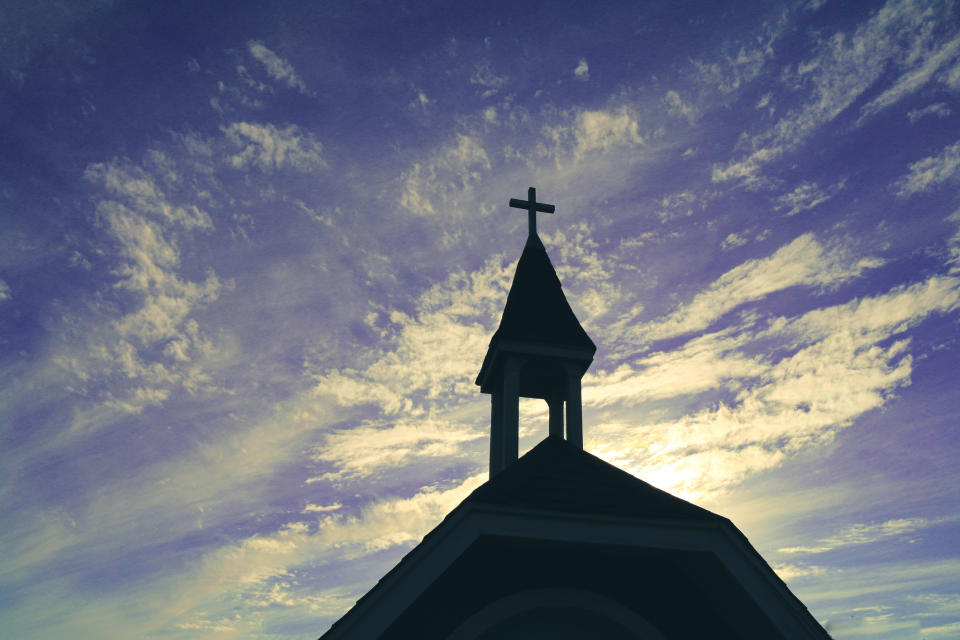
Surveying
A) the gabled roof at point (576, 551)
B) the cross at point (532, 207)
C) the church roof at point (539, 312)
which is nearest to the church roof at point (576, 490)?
the gabled roof at point (576, 551)

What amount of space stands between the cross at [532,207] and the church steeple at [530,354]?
131 cm

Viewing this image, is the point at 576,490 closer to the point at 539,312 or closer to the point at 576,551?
the point at 576,551

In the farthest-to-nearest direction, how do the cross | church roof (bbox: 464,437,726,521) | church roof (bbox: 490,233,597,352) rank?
the cross, church roof (bbox: 490,233,597,352), church roof (bbox: 464,437,726,521)

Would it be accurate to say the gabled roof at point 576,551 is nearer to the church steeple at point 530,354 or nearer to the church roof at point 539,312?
the church steeple at point 530,354

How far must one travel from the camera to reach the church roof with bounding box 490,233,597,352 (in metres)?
10.2

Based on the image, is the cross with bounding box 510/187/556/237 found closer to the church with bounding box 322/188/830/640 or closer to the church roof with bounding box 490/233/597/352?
the church roof with bounding box 490/233/597/352

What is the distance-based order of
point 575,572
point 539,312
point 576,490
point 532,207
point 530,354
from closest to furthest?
1. point 576,490
2. point 575,572
3. point 530,354
4. point 539,312
5. point 532,207

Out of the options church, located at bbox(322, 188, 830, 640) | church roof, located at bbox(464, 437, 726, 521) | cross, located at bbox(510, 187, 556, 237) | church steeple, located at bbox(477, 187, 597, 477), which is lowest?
church, located at bbox(322, 188, 830, 640)

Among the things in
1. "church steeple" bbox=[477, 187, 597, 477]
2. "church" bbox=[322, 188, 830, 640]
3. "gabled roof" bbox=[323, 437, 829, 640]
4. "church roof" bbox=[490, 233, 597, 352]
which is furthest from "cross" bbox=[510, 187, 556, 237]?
"gabled roof" bbox=[323, 437, 829, 640]

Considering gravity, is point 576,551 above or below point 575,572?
above

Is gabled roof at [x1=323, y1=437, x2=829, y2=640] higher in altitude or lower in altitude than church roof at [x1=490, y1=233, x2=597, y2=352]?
lower

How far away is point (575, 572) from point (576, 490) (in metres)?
1.10

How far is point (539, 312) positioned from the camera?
1072 centimetres

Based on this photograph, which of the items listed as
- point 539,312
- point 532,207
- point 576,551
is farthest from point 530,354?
point 532,207
